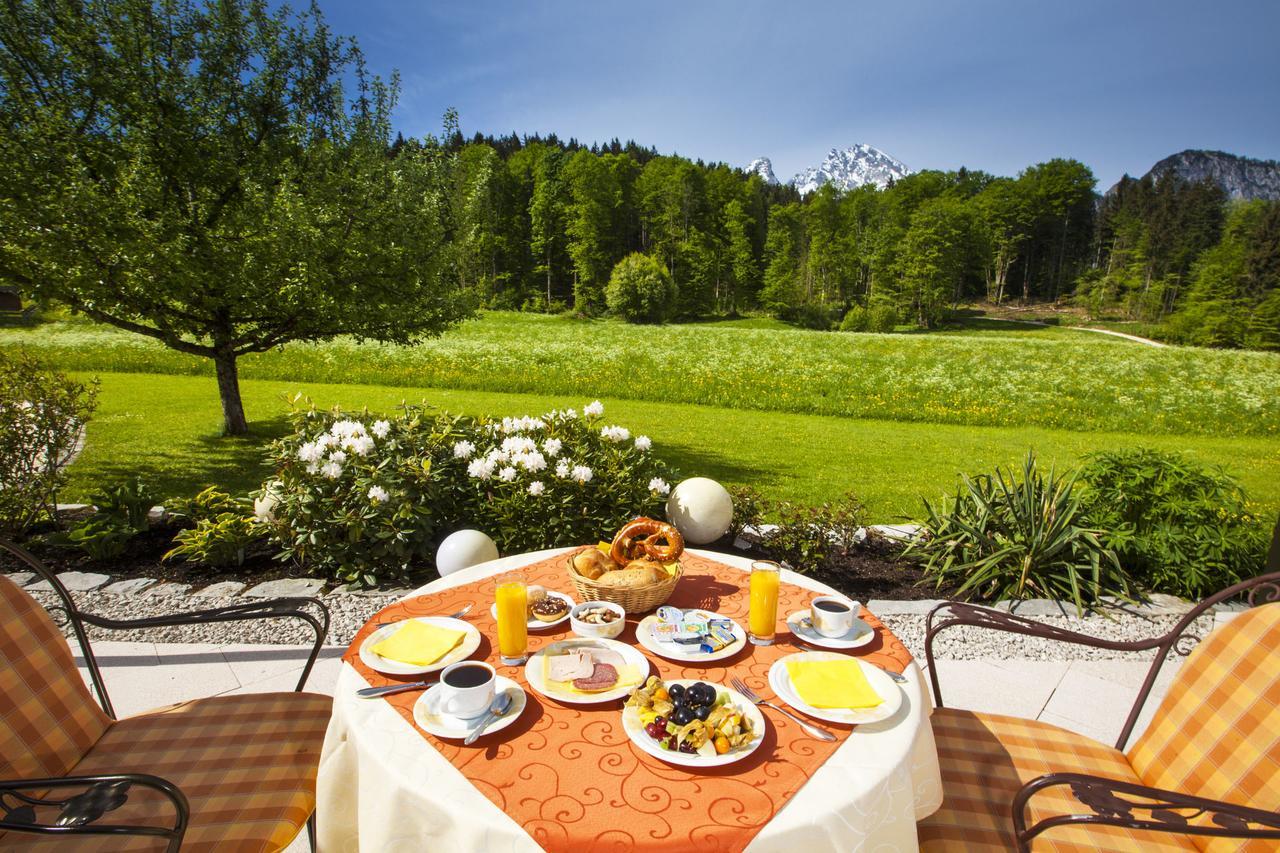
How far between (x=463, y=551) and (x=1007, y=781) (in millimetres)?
2991

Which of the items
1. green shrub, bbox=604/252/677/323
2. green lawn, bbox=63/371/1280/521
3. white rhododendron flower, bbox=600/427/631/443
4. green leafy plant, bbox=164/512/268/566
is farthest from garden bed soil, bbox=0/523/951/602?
green shrub, bbox=604/252/677/323

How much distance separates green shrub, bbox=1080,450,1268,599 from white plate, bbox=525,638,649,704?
3.99 metres

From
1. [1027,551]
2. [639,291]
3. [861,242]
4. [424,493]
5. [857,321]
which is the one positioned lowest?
[1027,551]

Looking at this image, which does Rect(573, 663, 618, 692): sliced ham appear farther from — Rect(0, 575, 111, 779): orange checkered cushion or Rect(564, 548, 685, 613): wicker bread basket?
Rect(0, 575, 111, 779): orange checkered cushion

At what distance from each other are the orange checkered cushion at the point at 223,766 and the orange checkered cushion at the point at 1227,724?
8.16 ft

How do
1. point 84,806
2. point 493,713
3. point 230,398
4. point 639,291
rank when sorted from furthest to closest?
point 639,291 → point 230,398 → point 493,713 → point 84,806

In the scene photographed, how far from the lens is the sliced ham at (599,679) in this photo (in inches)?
63.3

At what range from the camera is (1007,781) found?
5.92 feet

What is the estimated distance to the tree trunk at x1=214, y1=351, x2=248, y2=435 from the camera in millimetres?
7930

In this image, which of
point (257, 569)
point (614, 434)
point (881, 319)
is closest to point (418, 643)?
point (614, 434)

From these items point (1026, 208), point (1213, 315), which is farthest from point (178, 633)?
point (1026, 208)

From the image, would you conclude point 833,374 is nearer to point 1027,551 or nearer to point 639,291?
point 1027,551

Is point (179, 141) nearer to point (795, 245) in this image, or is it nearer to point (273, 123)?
point (273, 123)

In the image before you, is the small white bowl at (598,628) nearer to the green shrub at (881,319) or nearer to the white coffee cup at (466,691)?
the white coffee cup at (466,691)
